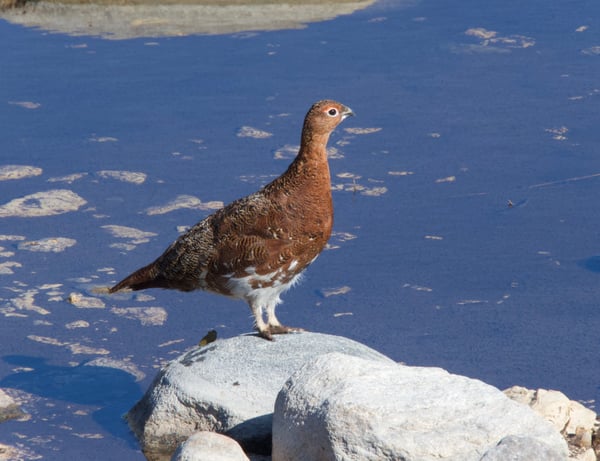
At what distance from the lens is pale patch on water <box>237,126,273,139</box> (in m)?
9.25

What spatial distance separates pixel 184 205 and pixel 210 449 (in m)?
3.47

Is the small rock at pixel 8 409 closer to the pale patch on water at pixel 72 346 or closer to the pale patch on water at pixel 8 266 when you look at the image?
the pale patch on water at pixel 72 346

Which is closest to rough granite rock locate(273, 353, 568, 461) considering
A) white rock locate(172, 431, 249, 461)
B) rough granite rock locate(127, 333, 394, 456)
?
white rock locate(172, 431, 249, 461)

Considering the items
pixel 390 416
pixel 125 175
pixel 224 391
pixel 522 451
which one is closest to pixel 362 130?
pixel 125 175

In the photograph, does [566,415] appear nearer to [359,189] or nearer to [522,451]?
[522,451]

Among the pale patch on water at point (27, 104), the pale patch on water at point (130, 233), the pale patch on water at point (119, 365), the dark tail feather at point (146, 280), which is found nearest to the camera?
the dark tail feather at point (146, 280)

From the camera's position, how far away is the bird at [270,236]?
5.90 m

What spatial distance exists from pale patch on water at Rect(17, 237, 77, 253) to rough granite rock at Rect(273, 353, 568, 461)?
3.09 meters

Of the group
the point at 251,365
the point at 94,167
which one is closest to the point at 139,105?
the point at 94,167

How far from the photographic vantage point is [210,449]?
16.3 feet

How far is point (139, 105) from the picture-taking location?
392 inches

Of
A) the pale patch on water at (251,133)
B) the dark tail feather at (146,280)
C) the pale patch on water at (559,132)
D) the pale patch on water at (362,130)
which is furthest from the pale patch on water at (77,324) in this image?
the pale patch on water at (559,132)

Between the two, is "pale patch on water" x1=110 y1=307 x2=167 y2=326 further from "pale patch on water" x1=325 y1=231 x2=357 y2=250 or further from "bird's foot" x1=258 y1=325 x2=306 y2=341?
"pale patch on water" x1=325 y1=231 x2=357 y2=250

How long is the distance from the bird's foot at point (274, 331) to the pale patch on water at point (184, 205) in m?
2.05
